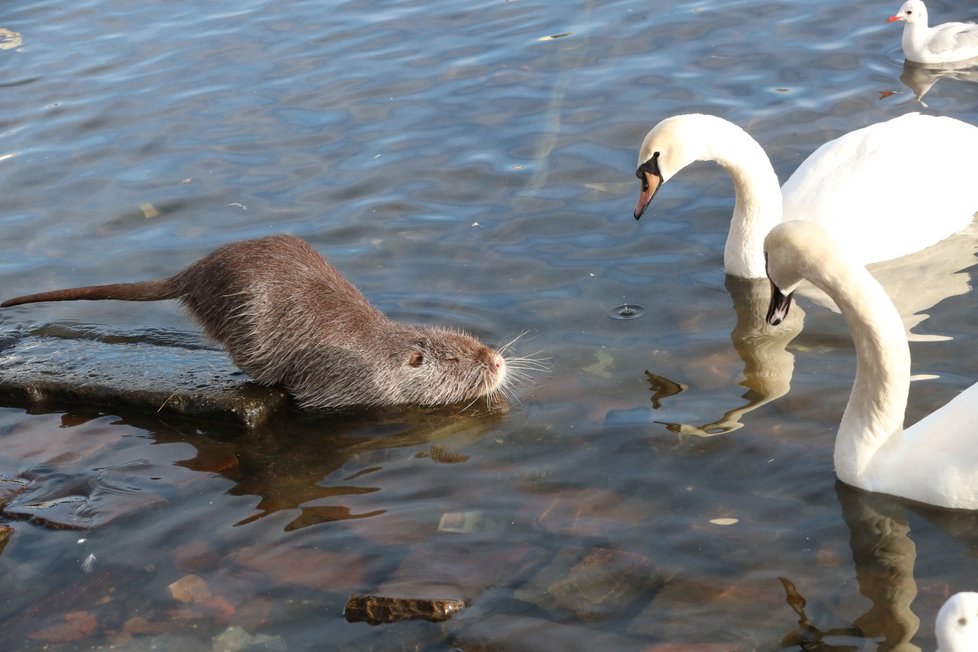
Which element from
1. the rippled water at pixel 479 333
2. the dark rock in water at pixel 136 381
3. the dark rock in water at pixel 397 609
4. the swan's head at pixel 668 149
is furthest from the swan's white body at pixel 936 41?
the dark rock in water at pixel 397 609

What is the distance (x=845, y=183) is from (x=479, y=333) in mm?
2240

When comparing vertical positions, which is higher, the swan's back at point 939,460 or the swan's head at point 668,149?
the swan's head at point 668,149

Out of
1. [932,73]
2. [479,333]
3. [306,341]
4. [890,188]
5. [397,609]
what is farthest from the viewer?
[932,73]

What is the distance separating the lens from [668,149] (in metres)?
7.06

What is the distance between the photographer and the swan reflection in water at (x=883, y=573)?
4367 mm

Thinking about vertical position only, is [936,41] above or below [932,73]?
above

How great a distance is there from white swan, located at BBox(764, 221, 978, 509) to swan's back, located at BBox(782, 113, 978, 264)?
2026 millimetres

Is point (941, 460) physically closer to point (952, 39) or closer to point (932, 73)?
point (932, 73)

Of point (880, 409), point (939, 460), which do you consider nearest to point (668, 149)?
point (880, 409)

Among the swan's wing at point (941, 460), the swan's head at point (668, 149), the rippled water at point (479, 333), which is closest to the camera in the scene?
the rippled water at point (479, 333)

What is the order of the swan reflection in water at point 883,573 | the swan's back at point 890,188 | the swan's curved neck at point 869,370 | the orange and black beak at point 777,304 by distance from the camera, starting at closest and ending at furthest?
the swan reflection in water at point 883,573 → the swan's curved neck at point 869,370 → the orange and black beak at point 777,304 → the swan's back at point 890,188

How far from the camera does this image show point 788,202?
7.41 m

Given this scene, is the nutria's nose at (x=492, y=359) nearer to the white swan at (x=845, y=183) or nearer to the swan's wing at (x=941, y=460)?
the white swan at (x=845, y=183)

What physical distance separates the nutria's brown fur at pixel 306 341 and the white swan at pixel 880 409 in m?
1.82
